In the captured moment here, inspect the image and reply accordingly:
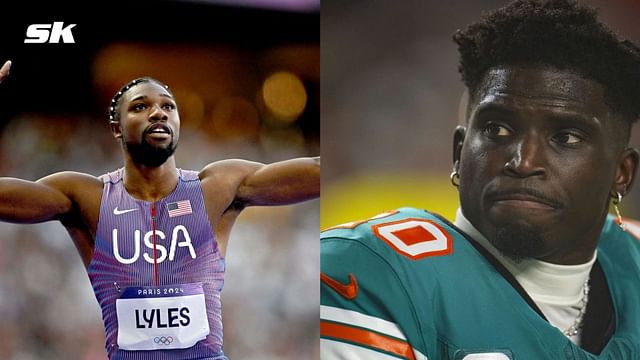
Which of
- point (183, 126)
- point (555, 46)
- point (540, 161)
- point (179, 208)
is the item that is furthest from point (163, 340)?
point (555, 46)

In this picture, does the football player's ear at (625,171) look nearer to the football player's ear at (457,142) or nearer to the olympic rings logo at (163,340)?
the football player's ear at (457,142)

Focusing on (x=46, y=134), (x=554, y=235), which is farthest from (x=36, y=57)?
(x=554, y=235)

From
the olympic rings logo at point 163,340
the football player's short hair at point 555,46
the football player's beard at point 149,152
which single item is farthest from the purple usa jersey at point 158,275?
the football player's short hair at point 555,46

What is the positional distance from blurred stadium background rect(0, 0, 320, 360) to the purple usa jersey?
74 millimetres

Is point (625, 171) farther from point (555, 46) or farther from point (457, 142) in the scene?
point (457, 142)

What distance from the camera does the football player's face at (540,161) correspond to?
314cm

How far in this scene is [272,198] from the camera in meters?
3.28

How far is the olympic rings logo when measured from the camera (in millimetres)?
3143

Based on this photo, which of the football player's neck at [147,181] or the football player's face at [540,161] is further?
the football player's neck at [147,181]

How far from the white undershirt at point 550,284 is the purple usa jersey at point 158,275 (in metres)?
1.14

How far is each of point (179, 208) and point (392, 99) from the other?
1.02 m

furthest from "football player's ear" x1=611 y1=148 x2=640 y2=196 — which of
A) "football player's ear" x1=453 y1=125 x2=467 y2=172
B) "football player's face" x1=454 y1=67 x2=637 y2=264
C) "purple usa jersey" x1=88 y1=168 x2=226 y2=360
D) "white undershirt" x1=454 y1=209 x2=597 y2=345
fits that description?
"purple usa jersey" x1=88 y1=168 x2=226 y2=360

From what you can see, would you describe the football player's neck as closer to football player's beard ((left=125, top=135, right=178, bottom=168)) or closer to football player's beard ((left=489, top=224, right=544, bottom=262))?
football player's beard ((left=125, top=135, right=178, bottom=168))

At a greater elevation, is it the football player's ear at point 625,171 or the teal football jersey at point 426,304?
the football player's ear at point 625,171
